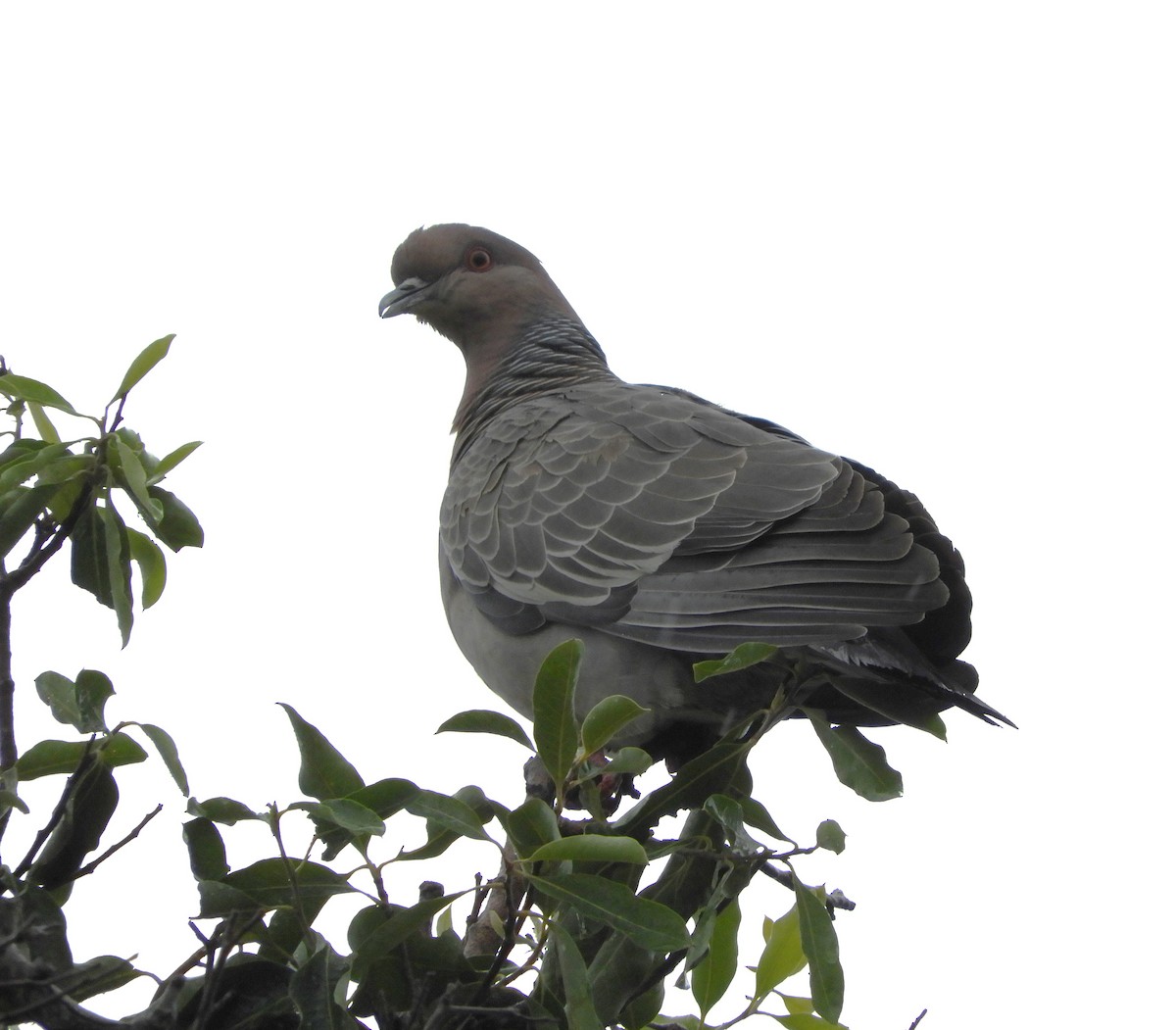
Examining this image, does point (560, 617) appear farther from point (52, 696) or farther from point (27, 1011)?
point (27, 1011)

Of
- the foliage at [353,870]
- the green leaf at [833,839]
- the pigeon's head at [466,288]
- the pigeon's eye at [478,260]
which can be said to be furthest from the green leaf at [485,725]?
the pigeon's eye at [478,260]

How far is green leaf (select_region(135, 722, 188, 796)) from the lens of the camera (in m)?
2.34

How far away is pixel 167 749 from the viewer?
234cm

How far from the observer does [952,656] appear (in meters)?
3.68

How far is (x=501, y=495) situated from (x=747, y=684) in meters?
1.16

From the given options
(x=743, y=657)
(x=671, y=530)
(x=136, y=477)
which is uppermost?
(x=671, y=530)

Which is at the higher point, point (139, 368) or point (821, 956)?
point (139, 368)

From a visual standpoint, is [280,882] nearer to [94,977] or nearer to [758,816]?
[94,977]

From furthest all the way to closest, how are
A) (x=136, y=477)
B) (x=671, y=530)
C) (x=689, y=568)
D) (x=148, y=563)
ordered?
(x=671, y=530)
(x=689, y=568)
(x=148, y=563)
(x=136, y=477)

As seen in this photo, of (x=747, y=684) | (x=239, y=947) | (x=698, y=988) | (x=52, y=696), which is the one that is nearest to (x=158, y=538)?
(x=52, y=696)

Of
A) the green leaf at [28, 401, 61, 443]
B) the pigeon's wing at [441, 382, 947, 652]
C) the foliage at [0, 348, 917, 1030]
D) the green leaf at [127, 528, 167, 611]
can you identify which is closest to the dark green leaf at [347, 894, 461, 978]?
the foliage at [0, 348, 917, 1030]

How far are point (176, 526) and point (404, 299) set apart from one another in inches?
135

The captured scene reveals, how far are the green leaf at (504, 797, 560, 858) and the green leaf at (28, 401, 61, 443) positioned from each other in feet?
4.35

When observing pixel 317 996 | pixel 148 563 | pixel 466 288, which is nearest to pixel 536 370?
pixel 466 288
